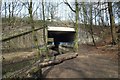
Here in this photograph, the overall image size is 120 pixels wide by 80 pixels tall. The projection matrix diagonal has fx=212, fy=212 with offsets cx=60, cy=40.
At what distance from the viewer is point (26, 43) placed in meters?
26.0

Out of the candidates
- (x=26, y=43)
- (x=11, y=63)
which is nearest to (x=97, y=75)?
(x=11, y=63)

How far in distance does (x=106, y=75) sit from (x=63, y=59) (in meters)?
4.48

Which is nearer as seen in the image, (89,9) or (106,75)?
(106,75)

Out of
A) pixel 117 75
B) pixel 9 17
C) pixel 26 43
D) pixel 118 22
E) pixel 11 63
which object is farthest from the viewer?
pixel 118 22

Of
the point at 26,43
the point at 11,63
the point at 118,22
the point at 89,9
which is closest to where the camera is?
the point at 11,63

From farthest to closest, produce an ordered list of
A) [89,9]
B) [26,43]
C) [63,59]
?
1. [89,9]
2. [26,43]
3. [63,59]

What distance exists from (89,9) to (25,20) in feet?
29.1

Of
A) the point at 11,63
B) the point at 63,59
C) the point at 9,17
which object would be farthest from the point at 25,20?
the point at 63,59

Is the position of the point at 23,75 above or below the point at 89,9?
below

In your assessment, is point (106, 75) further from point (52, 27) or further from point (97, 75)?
point (52, 27)

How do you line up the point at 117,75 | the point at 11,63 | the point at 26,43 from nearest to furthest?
the point at 117,75, the point at 11,63, the point at 26,43

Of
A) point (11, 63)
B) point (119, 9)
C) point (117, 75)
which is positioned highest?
point (119, 9)

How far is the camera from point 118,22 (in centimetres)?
3228

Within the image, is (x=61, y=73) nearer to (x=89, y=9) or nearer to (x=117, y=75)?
(x=117, y=75)
